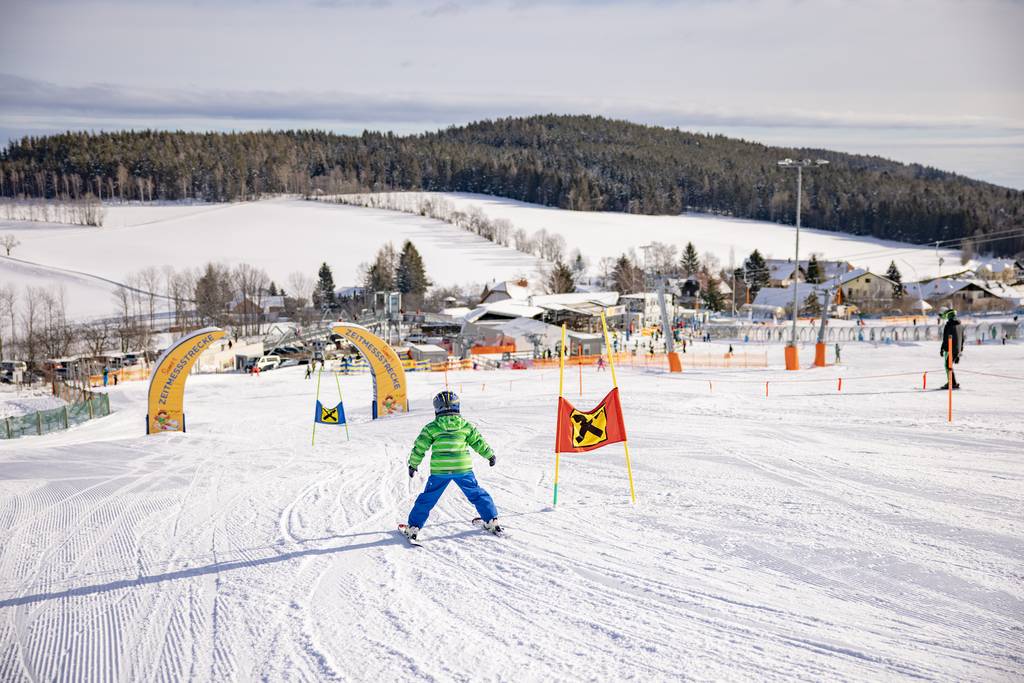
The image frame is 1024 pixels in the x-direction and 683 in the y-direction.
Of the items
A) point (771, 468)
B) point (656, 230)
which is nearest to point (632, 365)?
point (771, 468)

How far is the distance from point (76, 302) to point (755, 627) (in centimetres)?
8200

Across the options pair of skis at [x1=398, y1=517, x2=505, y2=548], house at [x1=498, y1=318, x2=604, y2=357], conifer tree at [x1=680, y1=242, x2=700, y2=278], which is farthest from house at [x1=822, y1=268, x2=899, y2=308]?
pair of skis at [x1=398, y1=517, x2=505, y2=548]

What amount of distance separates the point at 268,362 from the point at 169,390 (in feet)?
78.0

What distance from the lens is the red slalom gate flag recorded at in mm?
8133

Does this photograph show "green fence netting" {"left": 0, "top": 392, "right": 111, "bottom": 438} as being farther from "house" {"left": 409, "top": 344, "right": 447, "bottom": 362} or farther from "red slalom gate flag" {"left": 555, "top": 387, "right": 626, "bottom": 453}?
"house" {"left": 409, "top": 344, "right": 447, "bottom": 362}

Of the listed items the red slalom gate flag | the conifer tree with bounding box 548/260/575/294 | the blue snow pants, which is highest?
the conifer tree with bounding box 548/260/575/294

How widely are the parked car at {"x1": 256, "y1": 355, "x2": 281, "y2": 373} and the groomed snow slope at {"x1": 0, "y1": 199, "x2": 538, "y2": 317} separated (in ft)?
132

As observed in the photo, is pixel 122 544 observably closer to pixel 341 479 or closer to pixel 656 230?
pixel 341 479

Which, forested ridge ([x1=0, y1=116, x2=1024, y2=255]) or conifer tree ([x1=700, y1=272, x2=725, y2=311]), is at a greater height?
forested ridge ([x1=0, y1=116, x2=1024, y2=255])

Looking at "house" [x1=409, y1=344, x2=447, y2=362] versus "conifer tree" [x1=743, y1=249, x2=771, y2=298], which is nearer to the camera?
"house" [x1=409, y1=344, x2=447, y2=362]

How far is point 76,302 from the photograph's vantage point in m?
72.1

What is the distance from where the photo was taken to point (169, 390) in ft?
55.0

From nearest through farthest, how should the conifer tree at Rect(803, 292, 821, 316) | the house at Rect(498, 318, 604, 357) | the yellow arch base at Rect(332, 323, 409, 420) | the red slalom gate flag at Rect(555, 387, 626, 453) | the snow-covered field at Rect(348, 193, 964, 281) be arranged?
1. the red slalom gate flag at Rect(555, 387, 626, 453)
2. the yellow arch base at Rect(332, 323, 409, 420)
3. the house at Rect(498, 318, 604, 357)
4. the conifer tree at Rect(803, 292, 821, 316)
5. the snow-covered field at Rect(348, 193, 964, 281)

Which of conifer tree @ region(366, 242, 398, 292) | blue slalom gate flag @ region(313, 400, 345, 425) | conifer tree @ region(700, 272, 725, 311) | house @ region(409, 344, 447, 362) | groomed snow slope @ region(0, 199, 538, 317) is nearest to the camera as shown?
blue slalom gate flag @ region(313, 400, 345, 425)
